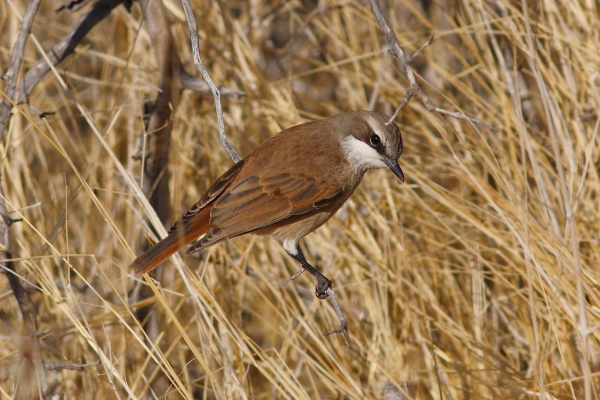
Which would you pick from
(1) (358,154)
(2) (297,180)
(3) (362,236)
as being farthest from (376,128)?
(3) (362,236)

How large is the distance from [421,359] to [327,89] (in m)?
3.29

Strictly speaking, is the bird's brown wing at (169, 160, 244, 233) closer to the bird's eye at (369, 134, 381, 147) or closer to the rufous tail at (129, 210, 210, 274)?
the rufous tail at (129, 210, 210, 274)

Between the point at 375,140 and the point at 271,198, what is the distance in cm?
60

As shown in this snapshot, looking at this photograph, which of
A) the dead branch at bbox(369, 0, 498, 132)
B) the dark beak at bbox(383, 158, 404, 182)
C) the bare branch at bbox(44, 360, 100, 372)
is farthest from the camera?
the dark beak at bbox(383, 158, 404, 182)

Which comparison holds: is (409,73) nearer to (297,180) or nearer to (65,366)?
(297,180)

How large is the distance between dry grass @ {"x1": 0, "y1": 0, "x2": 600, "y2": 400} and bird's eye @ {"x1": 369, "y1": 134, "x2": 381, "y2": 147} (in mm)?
371

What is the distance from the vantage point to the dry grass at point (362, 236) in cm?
314

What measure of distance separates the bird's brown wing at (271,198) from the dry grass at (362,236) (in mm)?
297

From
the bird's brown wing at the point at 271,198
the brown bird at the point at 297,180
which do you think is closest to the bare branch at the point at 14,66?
the brown bird at the point at 297,180

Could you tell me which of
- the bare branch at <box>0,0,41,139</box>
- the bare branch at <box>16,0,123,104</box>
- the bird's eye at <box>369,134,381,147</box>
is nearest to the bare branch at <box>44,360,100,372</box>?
the bare branch at <box>0,0,41,139</box>

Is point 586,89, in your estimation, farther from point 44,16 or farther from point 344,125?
point 44,16

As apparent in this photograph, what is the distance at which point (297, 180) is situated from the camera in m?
3.40

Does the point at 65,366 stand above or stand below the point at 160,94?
below

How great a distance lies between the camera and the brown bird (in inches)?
129
